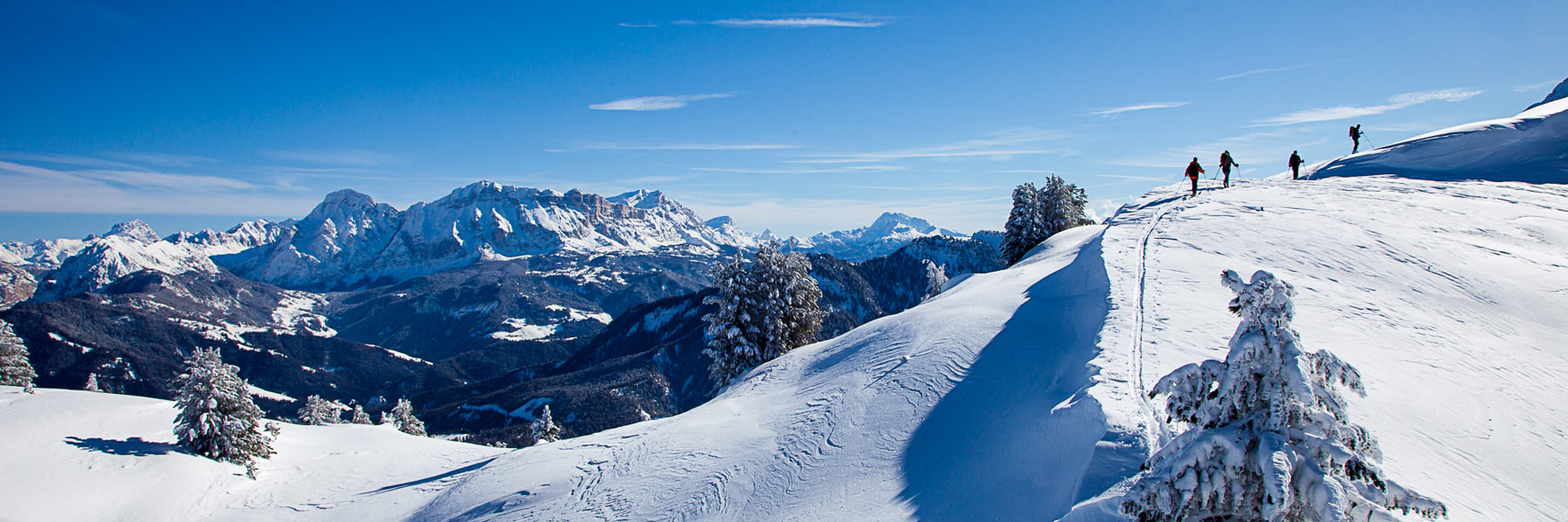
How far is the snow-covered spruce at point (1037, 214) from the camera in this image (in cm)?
4562

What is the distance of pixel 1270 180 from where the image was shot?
129 feet

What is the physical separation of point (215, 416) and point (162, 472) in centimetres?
265

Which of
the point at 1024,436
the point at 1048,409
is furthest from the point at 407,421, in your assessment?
the point at 1048,409

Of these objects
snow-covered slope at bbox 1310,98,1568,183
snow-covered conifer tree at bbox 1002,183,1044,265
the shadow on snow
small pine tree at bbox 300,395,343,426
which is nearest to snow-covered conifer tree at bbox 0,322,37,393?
small pine tree at bbox 300,395,343,426

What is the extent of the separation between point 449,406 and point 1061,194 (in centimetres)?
17727

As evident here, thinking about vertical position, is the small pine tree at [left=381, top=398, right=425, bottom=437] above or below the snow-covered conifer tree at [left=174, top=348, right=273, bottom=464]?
below

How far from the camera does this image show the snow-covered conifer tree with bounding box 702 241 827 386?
33000mm

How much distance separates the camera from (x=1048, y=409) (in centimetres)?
1064

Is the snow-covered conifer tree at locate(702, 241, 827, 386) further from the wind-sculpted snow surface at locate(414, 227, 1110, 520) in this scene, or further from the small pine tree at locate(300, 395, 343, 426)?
the small pine tree at locate(300, 395, 343, 426)

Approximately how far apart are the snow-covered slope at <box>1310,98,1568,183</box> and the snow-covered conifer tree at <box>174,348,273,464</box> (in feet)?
190

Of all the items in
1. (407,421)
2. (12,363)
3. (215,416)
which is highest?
(12,363)

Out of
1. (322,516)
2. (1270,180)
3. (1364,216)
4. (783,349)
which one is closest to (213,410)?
(322,516)

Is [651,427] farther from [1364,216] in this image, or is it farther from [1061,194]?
[1061,194]

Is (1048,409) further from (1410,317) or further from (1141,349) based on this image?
(1410,317)
